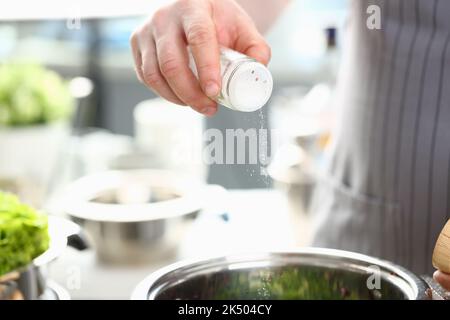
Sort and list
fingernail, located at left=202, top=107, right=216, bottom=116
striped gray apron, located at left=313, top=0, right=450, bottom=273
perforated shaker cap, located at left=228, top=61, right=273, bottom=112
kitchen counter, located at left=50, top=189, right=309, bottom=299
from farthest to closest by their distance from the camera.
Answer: kitchen counter, located at left=50, top=189, right=309, bottom=299
striped gray apron, located at left=313, top=0, right=450, bottom=273
fingernail, located at left=202, top=107, right=216, bottom=116
perforated shaker cap, located at left=228, top=61, right=273, bottom=112

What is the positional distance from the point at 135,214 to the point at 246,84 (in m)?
0.67

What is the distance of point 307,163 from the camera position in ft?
5.39

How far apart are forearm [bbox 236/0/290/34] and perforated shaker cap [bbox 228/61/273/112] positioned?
37cm

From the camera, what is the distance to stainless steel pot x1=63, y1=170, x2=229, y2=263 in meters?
1.29

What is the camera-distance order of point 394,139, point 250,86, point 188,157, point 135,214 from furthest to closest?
point 188,157 → point 135,214 → point 394,139 → point 250,86

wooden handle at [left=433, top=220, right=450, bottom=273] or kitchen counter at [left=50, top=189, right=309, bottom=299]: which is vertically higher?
wooden handle at [left=433, top=220, right=450, bottom=273]

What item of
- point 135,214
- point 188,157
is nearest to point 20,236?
point 135,214

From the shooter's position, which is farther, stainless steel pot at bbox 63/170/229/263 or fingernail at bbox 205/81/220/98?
stainless steel pot at bbox 63/170/229/263

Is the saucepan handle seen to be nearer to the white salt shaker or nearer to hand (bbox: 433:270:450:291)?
hand (bbox: 433:270:450:291)

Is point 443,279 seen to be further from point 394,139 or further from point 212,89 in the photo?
point 394,139

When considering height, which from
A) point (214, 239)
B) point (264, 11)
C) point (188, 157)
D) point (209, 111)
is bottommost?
point (214, 239)

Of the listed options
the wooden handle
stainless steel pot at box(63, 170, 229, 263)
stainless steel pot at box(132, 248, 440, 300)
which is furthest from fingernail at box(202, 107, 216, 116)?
stainless steel pot at box(63, 170, 229, 263)

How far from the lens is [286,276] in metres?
0.76

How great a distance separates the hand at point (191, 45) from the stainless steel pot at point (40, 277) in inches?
7.4
